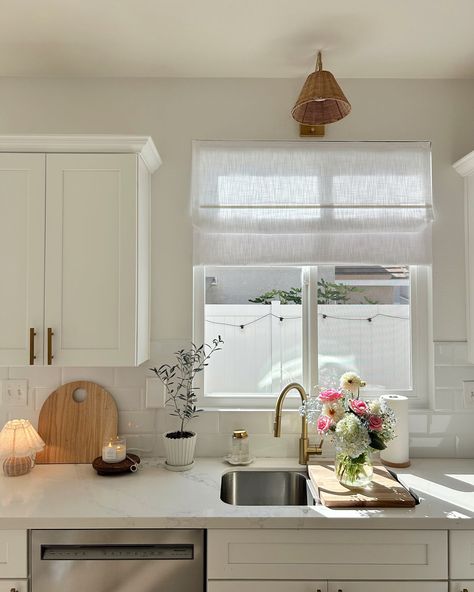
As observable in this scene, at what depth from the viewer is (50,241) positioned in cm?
183

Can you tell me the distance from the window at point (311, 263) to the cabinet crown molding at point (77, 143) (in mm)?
396

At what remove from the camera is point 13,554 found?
5.06 ft

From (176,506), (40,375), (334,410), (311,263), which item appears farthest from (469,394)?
(40,375)

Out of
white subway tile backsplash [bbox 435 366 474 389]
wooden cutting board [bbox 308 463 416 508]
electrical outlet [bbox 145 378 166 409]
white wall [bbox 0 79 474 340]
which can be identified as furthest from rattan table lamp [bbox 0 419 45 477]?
white subway tile backsplash [bbox 435 366 474 389]

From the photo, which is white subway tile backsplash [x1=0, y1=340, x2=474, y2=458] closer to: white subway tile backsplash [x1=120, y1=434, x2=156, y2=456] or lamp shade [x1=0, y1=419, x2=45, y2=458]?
white subway tile backsplash [x1=120, y1=434, x2=156, y2=456]

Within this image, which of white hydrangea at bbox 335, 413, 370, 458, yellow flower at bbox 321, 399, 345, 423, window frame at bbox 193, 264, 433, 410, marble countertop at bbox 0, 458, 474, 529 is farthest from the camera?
window frame at bbox 193, 264, 433, 410

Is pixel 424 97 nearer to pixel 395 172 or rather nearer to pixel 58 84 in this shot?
pixel 395 172

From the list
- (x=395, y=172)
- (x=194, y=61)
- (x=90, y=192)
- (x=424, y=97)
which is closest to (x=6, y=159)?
(x=90, y=192)

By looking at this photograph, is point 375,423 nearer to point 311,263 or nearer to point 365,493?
point 365,493

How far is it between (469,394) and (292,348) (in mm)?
817

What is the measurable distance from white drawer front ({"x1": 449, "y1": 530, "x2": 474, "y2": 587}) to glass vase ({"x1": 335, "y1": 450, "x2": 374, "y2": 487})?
0.32 meters

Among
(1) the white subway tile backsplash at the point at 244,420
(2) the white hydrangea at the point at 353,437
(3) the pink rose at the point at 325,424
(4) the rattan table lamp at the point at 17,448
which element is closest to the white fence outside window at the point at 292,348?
(1) the white subway tile backsplash at the point at 244,420

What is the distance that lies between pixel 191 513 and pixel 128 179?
123 centimetres

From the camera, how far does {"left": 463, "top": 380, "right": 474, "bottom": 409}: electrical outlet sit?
2129 millimetres
